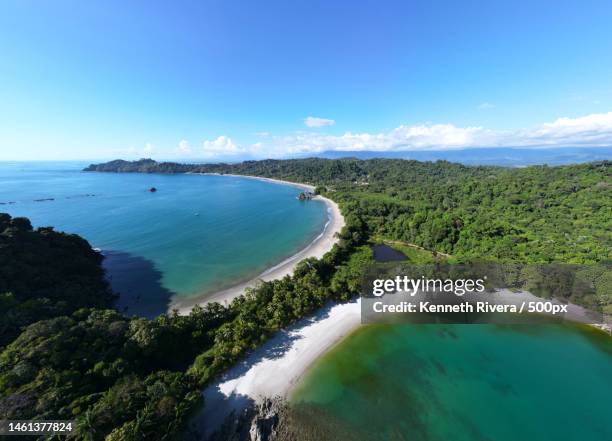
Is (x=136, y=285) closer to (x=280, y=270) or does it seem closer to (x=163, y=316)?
(x=163, y=316)

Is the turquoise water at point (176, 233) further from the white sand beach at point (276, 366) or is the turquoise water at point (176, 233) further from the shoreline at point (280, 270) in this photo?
the white sand beach at point (276, 366)

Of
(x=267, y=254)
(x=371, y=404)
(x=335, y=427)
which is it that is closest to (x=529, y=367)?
(x=371, y=404)

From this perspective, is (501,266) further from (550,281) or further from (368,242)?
(368,242)

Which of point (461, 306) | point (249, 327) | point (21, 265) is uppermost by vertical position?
point (21, 265)

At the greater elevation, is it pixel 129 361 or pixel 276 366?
pixel 129 361

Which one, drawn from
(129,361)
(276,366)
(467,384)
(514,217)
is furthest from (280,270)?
(514,217)

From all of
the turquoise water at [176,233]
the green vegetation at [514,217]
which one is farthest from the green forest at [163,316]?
the turquoise water at [176,233]
